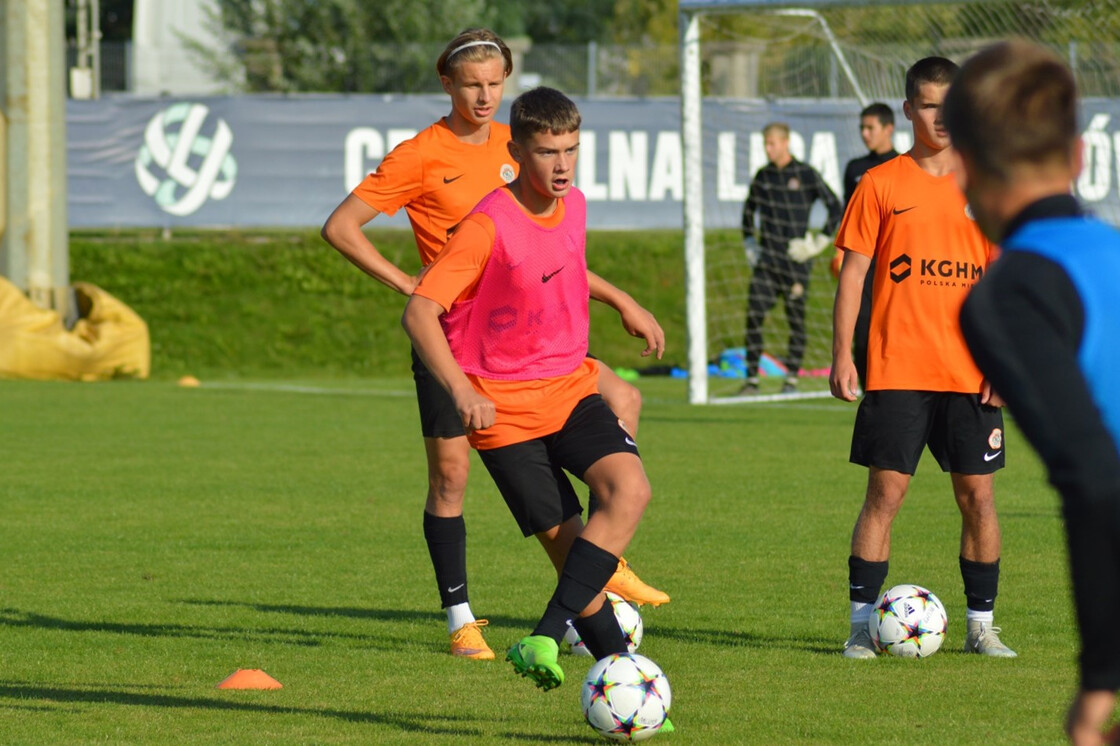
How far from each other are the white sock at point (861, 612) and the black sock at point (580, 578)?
139cm

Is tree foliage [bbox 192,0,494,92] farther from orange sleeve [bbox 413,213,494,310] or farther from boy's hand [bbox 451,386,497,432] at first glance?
boy's hand [bbox 451,386,497,432]

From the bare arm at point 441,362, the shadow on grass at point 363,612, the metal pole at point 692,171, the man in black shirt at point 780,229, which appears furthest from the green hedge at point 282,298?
the bare arm at point 441,362

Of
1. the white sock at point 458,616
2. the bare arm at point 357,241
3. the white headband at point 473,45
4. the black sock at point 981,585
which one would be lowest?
the white sock at point 458,616

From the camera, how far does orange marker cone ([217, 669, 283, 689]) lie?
517 centimetres

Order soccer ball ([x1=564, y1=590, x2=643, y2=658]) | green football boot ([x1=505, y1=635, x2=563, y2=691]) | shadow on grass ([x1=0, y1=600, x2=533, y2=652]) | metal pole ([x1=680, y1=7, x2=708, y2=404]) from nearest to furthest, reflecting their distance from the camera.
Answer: green football boot ([x1=505, y1=635, x2=563, y2=691]), soccer ball ([x1=564, y1=590, x2=643, y2=658]), shadow on grass ([x1=0, y1=600, x2=533, y2=652]), metal pole ([x1=680, y1=7, x2=708, y2=404])

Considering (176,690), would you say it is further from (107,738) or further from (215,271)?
(215,271)

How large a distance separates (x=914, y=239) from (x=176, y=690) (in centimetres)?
275

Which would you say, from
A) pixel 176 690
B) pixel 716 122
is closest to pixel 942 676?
pixel 176 690

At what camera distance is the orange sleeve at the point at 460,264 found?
15.4ft

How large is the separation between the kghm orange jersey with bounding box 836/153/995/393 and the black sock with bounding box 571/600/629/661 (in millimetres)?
1386

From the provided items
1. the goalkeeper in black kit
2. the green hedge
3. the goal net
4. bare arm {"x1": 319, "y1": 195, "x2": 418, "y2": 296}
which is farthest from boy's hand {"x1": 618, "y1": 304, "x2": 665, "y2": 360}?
the green hedge

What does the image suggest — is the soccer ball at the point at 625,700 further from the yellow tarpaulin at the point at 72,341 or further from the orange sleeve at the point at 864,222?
the yellow tarpaulin at the point at 72,341

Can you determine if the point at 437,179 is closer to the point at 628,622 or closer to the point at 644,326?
the point at 644,326

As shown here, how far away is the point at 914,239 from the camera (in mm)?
5559
